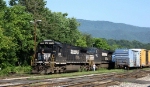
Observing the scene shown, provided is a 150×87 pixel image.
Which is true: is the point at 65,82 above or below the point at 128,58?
below

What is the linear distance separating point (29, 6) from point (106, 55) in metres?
16.7

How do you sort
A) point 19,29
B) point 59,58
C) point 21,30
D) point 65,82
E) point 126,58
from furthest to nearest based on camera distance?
point 21,30 → point 19,29 → point 126,58 → point 59,58 → point 65,82

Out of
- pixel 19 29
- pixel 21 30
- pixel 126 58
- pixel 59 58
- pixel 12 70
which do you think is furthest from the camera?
pixel 21 30

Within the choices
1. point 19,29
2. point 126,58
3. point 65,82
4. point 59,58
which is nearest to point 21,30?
point 19,29

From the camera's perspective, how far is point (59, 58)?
30125 mm

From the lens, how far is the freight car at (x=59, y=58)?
1145 inches

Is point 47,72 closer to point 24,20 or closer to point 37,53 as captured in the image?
point 37,53

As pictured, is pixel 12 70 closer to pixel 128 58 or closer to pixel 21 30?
pixel 21 30

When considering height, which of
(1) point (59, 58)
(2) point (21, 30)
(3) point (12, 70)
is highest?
(2) point (21, 30)

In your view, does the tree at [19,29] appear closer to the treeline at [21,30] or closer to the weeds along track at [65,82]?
the treeline at [21,30]

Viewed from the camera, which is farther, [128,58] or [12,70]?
[128,58]

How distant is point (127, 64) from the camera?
37.8 meters

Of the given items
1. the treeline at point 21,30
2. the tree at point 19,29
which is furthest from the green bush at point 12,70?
the tree at point 19,29

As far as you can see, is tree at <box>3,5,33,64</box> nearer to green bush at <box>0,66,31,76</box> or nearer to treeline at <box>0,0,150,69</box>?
treeline at <box>0,0,150,69</box>
